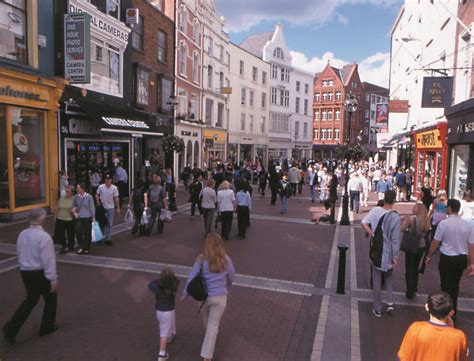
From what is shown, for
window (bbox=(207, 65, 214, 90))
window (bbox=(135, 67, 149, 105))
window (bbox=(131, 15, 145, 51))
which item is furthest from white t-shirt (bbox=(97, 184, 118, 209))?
window (bbox=(207, 65, 214, 90))

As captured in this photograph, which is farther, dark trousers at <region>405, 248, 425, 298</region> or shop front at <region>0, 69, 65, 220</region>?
shop front at <region>0, 69, 65, 220</region>

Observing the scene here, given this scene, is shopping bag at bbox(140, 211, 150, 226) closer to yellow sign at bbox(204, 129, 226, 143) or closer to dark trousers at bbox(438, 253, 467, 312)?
dark trousers at bbox(438, 253, 467, 312)

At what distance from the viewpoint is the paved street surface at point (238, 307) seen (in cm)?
499

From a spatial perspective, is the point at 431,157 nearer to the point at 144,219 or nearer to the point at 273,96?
the point at 144,219

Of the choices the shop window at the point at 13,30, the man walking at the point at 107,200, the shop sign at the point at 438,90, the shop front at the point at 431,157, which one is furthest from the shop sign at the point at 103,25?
the shop front at the point at 431,157

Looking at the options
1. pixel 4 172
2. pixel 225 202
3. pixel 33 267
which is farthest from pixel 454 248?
pixel 4 172

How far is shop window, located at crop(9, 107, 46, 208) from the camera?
1233 cm

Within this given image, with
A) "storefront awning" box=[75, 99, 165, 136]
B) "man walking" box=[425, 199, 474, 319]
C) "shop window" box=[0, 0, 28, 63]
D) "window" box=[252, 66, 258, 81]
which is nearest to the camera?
"man walking" box=[425, 199, 474, 319]

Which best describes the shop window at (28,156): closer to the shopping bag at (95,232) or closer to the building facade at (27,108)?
the building facade at (27,108)

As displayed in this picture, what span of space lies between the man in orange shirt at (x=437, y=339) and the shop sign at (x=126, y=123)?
14218 millimetres

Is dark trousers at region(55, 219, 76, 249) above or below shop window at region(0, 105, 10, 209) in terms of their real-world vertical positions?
below

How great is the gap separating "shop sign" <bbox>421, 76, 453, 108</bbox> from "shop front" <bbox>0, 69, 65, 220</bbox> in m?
13.7

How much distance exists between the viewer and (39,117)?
13258 mm

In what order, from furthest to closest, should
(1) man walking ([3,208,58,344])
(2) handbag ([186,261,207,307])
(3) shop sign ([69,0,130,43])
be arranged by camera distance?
(3) shop sign ([69,0,130,43]) → (1) man walking ([3,208,58,344]) → (2) handbag ([186,261,207,307])
